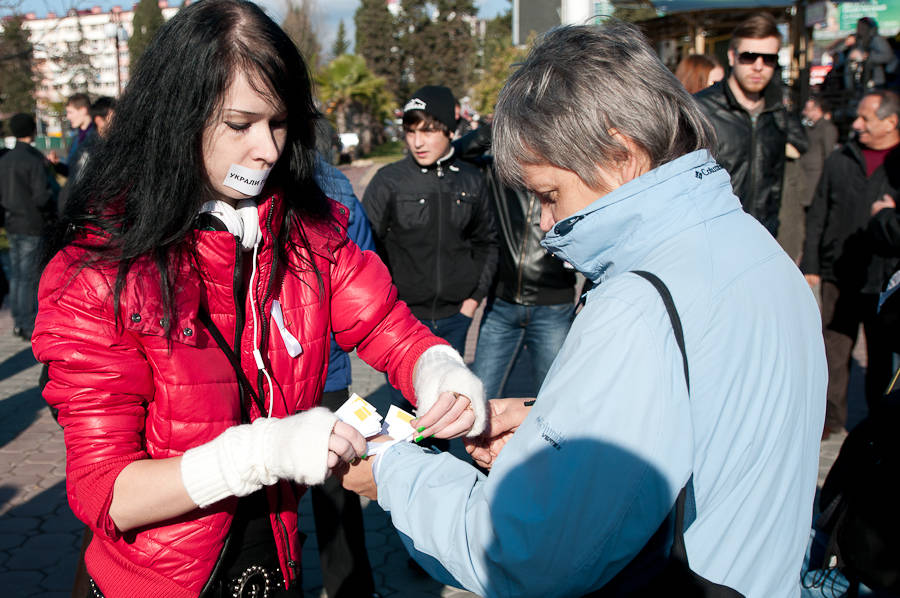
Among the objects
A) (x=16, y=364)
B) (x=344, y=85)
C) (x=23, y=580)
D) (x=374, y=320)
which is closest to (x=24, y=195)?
(x=16, y=364)

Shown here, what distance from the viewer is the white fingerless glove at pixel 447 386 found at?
2.05 meters

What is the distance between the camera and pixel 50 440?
5.89 metres

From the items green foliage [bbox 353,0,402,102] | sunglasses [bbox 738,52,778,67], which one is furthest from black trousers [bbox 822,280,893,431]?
green foliage [bbox 353,0,402,102]

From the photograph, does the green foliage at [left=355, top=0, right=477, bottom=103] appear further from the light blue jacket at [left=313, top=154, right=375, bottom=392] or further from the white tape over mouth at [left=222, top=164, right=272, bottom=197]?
the white tape over mouth at [left=222, top=164, right=272, bottom=197]

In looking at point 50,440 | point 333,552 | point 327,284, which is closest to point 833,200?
point 333,552

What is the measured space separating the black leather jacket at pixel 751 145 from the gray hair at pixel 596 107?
128 inches

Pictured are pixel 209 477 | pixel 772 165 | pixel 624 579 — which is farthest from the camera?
pixel 772 165

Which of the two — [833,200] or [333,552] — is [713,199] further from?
[833,200]

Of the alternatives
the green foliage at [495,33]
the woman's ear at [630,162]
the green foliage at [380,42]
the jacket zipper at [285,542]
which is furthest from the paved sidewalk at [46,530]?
the green foliage at [380,42]

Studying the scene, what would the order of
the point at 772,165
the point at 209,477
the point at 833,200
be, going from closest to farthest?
the point at 209,477
the point at 772,165
the point at 833,200

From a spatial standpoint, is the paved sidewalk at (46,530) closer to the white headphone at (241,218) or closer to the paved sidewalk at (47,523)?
the paved sidewalk at (47,523)

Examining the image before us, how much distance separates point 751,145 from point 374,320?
3297 millimetres

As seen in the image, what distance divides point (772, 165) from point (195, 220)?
3925 millimetres

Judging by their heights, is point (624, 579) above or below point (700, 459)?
below
